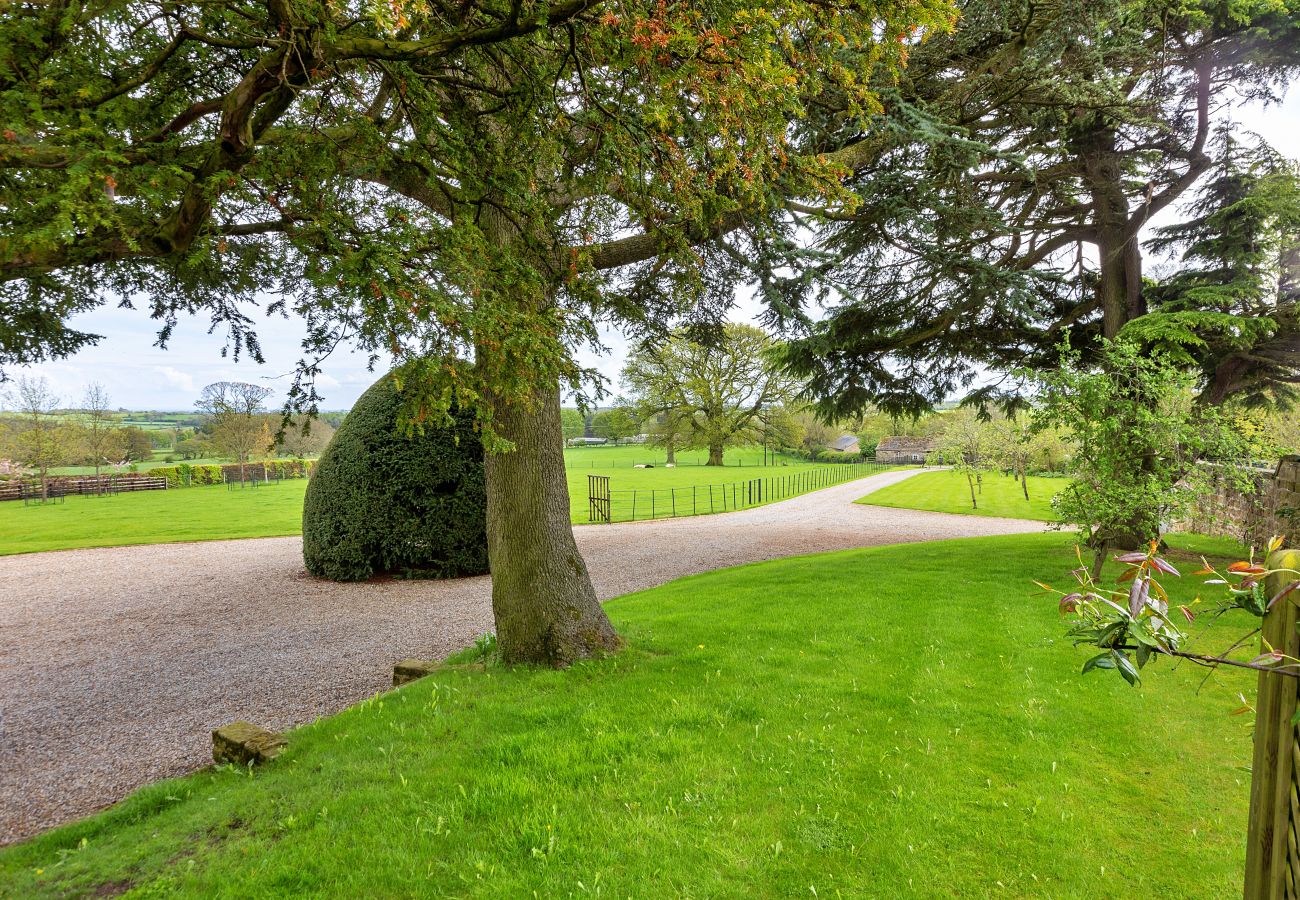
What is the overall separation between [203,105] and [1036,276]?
8455 mm

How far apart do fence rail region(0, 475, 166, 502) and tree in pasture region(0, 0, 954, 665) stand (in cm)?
3304

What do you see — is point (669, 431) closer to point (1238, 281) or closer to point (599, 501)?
point (599, 501)

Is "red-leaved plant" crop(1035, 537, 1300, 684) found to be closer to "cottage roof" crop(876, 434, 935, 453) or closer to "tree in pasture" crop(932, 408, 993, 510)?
"tree in pasture" crop(932, 408, 993, 510)

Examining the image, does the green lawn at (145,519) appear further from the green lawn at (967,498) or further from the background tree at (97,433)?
the green lawn at (967,498)

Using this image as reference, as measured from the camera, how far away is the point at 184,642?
7.74 m

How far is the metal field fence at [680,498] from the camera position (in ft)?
68.3

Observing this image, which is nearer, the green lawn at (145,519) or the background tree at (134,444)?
the green lawn at (145,519)

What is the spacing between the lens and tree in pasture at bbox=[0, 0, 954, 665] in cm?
280

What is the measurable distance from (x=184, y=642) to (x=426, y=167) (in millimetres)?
7403

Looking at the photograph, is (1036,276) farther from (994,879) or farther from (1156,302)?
(994,879)

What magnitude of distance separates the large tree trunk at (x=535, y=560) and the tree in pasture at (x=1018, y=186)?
3288mm

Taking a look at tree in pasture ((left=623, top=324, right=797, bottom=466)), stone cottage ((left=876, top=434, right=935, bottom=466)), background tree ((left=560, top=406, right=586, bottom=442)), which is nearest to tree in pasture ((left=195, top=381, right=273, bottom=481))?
background tree ((left=560, top=406, right=586, bottom=442))

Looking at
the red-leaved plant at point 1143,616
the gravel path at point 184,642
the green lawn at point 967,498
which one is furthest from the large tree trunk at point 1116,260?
the red-leaved plant at point 1143,616

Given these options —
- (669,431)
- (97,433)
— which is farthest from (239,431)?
(669,431)
